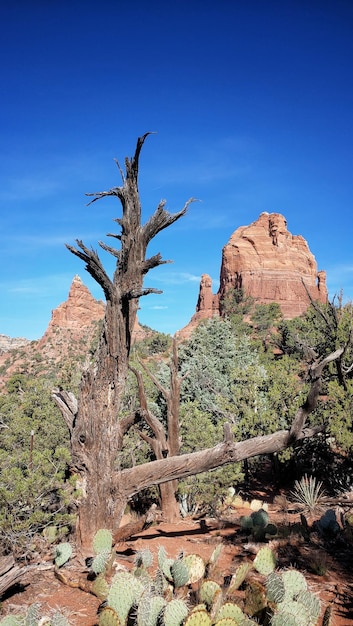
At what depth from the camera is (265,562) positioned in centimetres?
545

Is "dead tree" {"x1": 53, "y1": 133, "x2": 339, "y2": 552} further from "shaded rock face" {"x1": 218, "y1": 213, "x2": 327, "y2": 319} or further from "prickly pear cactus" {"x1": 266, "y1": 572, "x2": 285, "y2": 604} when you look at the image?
"shaded rock face" {"x1": 218, "y1": 213, "x2": 327, "y2": 319}

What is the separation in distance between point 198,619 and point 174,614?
0.26 m

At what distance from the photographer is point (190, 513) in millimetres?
11094

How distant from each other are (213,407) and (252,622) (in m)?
11.5

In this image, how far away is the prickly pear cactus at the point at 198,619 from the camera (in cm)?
350

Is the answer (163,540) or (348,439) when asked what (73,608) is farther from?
(348,439)

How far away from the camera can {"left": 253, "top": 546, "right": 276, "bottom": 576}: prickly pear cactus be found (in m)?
5.40

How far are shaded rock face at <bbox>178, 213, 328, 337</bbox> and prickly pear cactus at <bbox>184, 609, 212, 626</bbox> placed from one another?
74662 millimetres

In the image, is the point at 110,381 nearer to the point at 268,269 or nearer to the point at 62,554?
the point at 62,554

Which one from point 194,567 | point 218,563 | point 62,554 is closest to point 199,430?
point 218,563

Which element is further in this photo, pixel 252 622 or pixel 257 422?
pixel 257 422

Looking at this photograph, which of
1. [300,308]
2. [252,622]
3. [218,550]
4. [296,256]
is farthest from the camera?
[296,256]

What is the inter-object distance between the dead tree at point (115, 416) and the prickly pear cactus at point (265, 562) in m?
1.22

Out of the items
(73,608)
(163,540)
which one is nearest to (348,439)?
(163,540)
